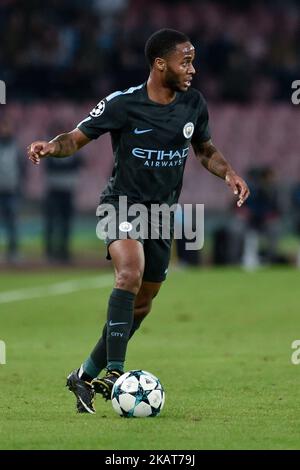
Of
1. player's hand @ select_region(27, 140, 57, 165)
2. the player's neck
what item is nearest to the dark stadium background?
player's hand @ select_region(27, 140, 57, 165)

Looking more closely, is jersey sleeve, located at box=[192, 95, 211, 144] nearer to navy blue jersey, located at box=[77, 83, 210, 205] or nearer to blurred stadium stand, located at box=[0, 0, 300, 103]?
navy blue jersey, located at box=[77, 83, 210, 205]

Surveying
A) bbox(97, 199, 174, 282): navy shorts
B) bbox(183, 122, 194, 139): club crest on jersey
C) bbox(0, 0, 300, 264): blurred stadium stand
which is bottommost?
bbox(97, 199, 174, 282): navy shorts

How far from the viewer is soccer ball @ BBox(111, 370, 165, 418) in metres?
7.54

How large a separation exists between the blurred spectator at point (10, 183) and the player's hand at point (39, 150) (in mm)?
14082

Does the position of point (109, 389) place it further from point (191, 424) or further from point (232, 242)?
point (232, 242)

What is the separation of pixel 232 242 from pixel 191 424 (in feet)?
50.1

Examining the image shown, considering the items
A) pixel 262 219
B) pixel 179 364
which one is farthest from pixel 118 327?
pixel 262 219

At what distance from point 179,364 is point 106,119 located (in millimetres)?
3277

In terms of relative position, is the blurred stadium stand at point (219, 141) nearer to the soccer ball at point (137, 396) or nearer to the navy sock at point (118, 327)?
the navy sock at point (118, 327)

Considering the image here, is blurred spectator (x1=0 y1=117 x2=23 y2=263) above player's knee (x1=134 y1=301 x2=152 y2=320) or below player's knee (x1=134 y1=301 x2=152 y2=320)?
above

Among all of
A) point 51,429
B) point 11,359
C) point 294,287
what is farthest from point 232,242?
point 51,429

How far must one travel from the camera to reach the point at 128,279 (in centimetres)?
785

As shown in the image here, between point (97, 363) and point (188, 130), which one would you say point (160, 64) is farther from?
point (97, 363)

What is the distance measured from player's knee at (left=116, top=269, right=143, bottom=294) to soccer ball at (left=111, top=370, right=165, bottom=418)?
0.55 metres
